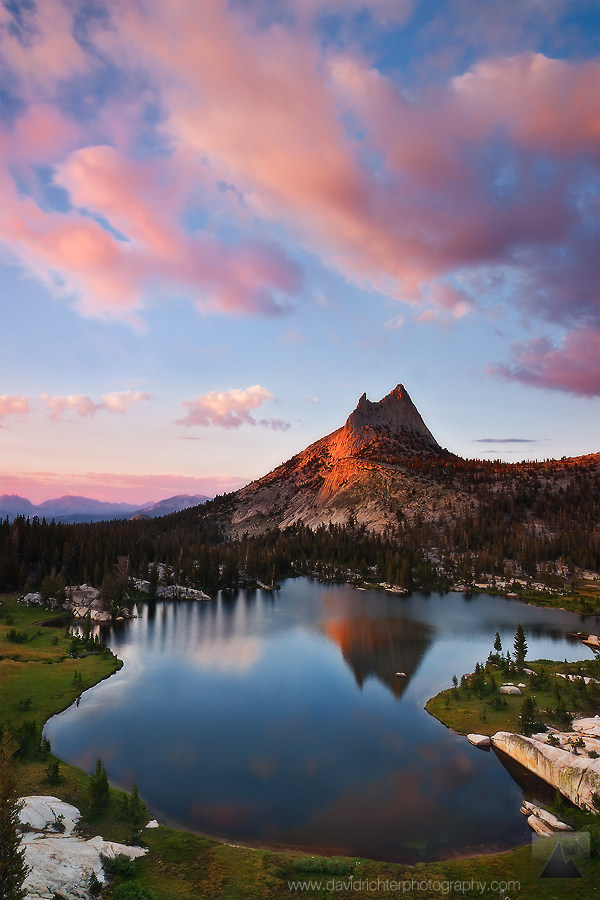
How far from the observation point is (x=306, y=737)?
4578 cm

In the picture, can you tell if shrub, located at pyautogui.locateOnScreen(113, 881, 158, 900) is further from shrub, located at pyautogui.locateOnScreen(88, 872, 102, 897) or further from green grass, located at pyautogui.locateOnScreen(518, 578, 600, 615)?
green grass, located at pyautogui.locateOnScreen(518, 578, 600, 615)

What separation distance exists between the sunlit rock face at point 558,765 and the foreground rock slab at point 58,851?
91.5 feet

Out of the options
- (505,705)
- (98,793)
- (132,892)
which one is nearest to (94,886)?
(132,892)

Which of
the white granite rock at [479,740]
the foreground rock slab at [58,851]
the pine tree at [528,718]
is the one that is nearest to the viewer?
the foreground rock slab at [58,851]

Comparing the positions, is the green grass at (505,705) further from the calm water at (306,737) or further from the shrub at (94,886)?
the shrub at (94,886)

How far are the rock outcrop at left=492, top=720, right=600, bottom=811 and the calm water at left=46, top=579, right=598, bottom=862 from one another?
197 cm

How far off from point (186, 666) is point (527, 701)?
150ft

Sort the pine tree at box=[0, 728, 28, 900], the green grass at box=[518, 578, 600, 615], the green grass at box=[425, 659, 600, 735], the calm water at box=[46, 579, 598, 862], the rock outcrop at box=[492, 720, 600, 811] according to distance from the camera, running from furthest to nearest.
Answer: the green grass at box=[518, 578, 600, 615]
the green grass at box=[425, 659, 600, 735]
the calm water at box=[46, 579, 598, 862]
the rock outcrop at box=[492, 720, 600, 811]
the pine tree at box=[0, 728, 28, 900]

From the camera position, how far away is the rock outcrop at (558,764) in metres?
31.8

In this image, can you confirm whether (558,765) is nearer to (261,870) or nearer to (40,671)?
(261,870)

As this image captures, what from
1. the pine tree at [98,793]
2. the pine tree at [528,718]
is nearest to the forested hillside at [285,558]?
the pine tree at [98,793]

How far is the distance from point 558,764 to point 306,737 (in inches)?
844

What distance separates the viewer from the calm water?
3238cm

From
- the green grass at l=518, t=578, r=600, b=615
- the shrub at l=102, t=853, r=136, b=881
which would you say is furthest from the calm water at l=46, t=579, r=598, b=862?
the green grass at l=518, t=578, r=600, b=615
